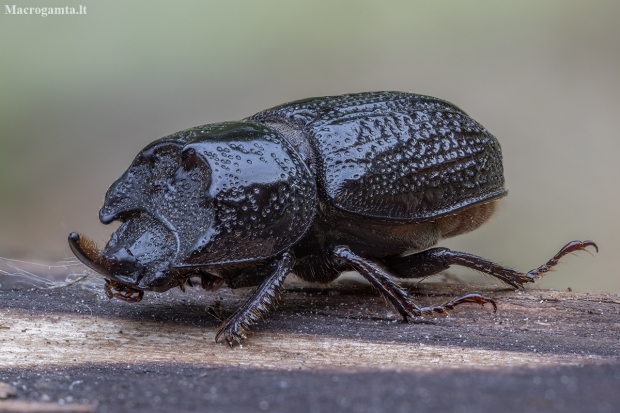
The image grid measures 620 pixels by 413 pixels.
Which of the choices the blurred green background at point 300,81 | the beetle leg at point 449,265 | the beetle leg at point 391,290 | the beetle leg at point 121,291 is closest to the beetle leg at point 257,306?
the beetle leg at point 391,290

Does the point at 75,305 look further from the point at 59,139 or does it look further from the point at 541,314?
the point at 59,139

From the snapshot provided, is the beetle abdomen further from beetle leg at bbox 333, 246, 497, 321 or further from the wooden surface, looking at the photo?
the wooden surface

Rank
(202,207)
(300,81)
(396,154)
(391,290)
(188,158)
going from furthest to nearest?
(300,81), (396,154), (391,290), (188,158), (202,207)

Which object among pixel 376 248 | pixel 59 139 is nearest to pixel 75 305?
pixel 376 248

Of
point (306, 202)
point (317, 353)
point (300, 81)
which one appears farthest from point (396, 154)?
point (300, 81)

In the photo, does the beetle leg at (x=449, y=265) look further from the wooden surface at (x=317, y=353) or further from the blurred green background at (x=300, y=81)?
the blurred green background at (x=300, y=81)

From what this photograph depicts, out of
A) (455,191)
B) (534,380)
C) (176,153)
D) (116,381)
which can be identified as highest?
(176,153)

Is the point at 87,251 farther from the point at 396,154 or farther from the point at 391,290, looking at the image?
the point at 396,154
